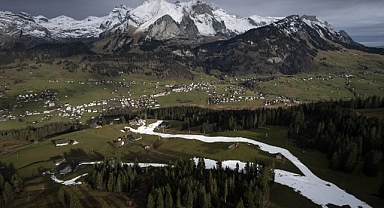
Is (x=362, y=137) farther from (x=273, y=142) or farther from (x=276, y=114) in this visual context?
(x=276, y=114)

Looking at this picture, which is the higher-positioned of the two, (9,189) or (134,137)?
(134,137)

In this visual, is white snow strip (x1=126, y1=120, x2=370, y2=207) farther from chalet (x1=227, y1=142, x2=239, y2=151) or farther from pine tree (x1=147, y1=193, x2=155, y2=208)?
pine tree (x1=147, y1=193, x2=155, y2=208)

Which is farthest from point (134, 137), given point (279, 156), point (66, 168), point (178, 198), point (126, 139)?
point (178, 198)

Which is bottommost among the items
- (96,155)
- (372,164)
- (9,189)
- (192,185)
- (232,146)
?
(96,155)

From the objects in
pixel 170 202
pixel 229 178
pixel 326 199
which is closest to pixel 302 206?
pixel 326 199

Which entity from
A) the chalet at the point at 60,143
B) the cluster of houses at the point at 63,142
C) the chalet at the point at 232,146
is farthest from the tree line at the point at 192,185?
the chalet at the point at 60,143

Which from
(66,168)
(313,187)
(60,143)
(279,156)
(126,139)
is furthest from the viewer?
(60,143)

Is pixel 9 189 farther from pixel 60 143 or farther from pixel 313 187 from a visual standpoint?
pixel 313 187

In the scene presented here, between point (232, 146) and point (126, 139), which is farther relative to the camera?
point (126, 139)

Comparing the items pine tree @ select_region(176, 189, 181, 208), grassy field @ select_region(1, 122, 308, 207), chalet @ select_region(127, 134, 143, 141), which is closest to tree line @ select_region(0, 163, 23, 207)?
grassy field @ select_region(1, 122, 308, 207)

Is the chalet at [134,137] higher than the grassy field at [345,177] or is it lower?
lower

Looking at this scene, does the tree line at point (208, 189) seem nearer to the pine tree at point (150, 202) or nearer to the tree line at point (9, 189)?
the pine tree at point (150, 202)

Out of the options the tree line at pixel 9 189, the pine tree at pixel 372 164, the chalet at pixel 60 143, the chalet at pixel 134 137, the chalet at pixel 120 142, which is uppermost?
the pine tree at pixel 372 164
